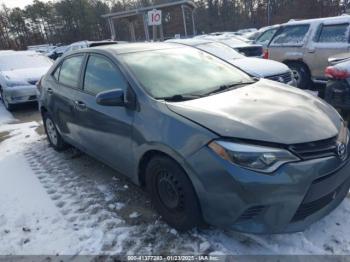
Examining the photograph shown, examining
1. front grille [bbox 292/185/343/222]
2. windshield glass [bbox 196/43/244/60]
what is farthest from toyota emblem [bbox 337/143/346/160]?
windshield glass [bbox 196/43/244/60]

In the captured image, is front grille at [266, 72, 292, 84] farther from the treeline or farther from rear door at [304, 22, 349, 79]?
the treeline

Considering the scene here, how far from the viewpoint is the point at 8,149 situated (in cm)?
546

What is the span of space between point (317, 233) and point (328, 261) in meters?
0.33

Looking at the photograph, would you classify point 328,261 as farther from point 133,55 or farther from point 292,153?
point 133,55

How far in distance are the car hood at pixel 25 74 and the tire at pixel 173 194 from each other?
6.78 m

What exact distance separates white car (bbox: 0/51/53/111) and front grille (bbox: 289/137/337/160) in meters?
7.53

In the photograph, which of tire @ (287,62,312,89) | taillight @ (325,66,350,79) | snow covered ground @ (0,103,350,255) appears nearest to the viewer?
snow covered ground @ (0,103,350,255)

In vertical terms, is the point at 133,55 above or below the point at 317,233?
above

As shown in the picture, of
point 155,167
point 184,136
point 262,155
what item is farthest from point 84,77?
point 262,155

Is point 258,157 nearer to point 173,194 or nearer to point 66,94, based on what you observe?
point 173,194

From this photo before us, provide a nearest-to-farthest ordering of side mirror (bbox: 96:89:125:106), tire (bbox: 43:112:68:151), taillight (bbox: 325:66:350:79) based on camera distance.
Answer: side mirror (bbox: 96:89:125:106), taillight (bbox: 325:66:350:79), tire (bbox: 43:112:68:151)

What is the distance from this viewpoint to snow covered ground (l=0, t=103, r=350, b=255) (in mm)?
2638

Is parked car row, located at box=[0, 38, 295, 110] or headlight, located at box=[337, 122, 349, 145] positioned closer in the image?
headlight, located at box=[337, 122, 349, 145]

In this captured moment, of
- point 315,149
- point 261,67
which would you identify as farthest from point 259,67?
point 315,149
